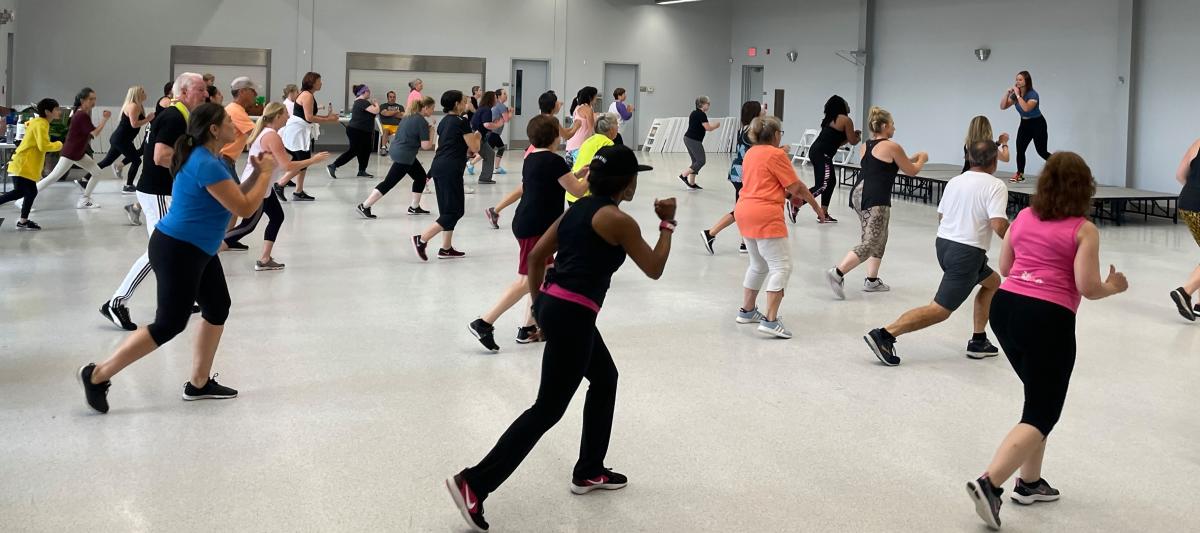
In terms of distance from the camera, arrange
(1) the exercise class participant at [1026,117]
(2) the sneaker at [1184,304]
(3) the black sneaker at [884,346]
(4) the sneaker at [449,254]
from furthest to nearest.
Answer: (1) the exercise class participant at [1026,117] < (4) the sneaker at [449,254] < (2) the sneaker at [1184,304] < (3) the black sneaker at [884,346]

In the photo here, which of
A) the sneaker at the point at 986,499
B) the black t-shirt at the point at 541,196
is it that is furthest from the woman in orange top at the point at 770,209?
the sneaker at the point at 986,499

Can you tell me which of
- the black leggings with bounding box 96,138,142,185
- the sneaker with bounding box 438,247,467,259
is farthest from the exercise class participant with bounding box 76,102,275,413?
the black leggings with bounding box 96,138,142,185

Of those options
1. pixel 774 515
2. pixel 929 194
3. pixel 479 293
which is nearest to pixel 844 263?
pixel 479 293

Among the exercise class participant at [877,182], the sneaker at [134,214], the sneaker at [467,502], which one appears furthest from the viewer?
the sneaker at [134,214]

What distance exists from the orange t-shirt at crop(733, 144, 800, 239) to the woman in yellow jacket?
7.02 metres

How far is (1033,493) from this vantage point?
12.9 feet

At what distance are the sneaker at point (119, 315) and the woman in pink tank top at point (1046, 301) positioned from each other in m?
4.89

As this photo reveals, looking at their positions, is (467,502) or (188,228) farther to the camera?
(188,228)

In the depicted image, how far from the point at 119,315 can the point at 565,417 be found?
3083mm

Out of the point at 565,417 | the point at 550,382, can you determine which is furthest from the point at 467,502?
the point at 565,417

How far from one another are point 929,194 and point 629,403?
11566mm

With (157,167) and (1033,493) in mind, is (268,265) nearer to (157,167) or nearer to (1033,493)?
(157,167)

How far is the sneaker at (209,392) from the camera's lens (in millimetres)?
5012

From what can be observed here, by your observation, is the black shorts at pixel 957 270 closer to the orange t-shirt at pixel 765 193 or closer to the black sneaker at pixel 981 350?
the black sneaker at pixel 981 350
